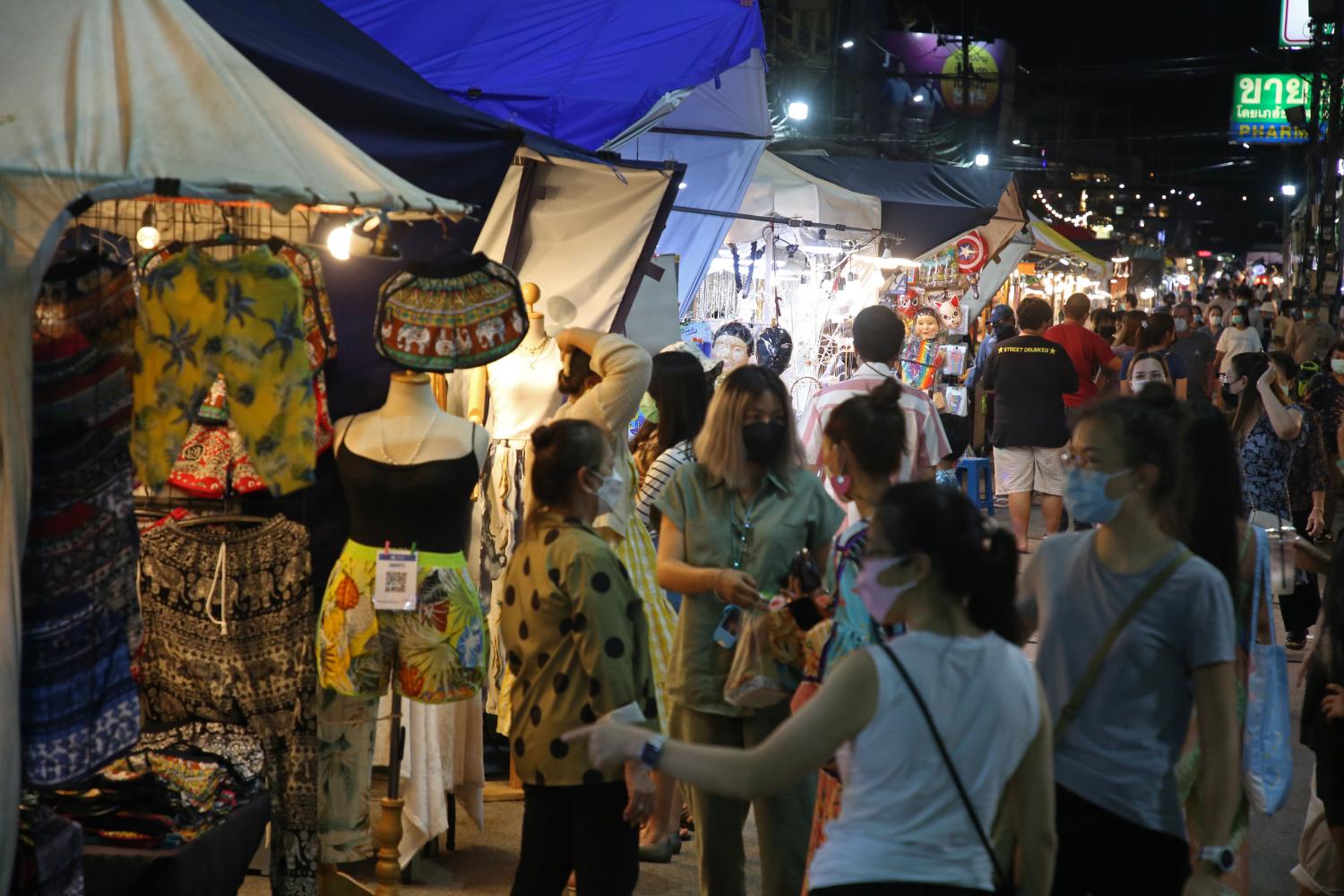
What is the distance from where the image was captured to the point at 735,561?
413 cm

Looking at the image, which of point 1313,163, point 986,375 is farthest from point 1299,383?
point 1313,163

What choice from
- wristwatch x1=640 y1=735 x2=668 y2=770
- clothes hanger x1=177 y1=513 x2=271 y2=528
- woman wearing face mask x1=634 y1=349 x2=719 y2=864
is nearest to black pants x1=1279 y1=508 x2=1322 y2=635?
woman wearing face mask x1=634 y1=349 x2=719 y2=864

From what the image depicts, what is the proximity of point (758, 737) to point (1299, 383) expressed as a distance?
417 inches

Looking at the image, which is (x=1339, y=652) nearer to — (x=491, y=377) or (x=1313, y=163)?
(x=491, y=377)

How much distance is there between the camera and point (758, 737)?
4000 mm

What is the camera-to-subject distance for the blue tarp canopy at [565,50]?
6531mm

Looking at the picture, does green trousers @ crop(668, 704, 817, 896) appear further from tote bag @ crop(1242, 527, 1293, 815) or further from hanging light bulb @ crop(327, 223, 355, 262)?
hanging light bulb @ crop(327, 223, 355, 262)

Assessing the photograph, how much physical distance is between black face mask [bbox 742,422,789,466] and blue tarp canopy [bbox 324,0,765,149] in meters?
2.73

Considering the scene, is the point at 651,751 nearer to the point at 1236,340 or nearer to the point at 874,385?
the point at 874,385

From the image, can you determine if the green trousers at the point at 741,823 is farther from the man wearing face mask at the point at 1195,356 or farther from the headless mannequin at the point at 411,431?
the man wearing face mask at the point at 1195,356

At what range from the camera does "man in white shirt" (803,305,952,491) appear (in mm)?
5984

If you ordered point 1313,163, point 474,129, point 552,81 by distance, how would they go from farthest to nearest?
point 1313,163
point 552,81
point 474,129

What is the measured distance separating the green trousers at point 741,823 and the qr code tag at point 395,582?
0.88m

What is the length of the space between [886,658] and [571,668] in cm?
140
